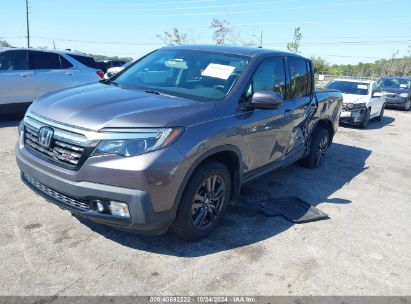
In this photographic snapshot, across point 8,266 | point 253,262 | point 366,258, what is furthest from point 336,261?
point 8,266

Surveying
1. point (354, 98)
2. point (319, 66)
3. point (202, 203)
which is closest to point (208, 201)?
point (202, 203)

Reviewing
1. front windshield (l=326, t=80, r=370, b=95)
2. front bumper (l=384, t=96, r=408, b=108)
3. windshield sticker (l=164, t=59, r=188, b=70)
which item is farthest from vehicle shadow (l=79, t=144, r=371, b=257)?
front bumper (l=384, t=96, r=408, b=108)

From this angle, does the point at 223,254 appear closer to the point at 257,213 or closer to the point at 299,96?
the point at 257,213

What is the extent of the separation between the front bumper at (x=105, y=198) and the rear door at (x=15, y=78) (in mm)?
5785

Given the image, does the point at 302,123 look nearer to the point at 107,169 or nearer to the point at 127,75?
the point at 127,75

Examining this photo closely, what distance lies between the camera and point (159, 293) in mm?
2816

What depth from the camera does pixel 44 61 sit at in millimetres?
8789

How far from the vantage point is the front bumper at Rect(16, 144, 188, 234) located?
112 inches

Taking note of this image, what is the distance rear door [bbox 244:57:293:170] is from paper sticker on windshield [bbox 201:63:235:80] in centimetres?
26

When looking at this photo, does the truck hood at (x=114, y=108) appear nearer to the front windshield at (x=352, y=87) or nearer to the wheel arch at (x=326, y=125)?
the wheel arch at (x=326, y=125)

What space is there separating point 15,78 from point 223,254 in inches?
274

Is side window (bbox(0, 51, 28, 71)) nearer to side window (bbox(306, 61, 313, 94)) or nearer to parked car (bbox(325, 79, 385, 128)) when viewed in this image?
side window (bbox(306, 61, 313, 94))

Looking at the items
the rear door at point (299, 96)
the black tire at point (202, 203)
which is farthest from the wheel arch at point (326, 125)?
the black tire at point (202, 203)

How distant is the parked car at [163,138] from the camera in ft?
9.42
